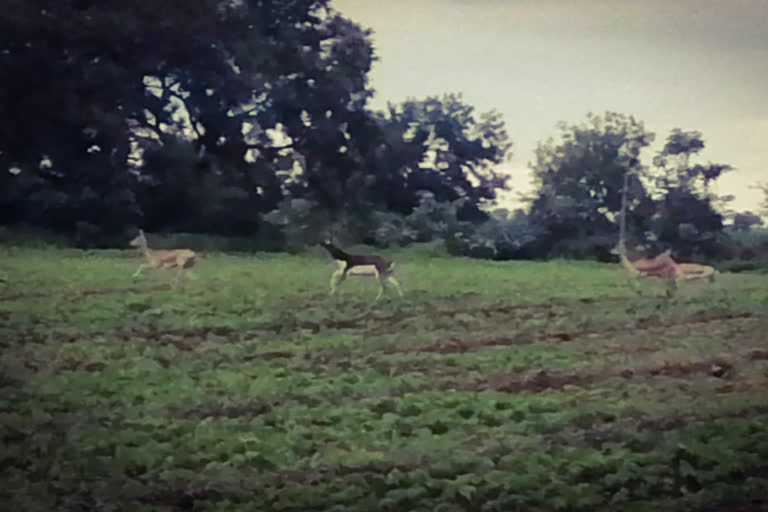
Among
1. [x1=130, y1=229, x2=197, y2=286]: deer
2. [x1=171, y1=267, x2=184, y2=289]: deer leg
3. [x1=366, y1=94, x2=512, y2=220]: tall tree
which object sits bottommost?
[x1=171, y1=267, x2=184, y2=289]: deer leg

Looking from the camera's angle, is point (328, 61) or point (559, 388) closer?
point (559, 388)

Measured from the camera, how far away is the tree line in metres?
3.61

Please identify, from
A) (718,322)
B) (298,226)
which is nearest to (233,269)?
(298,226)

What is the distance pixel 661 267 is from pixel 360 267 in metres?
1.37

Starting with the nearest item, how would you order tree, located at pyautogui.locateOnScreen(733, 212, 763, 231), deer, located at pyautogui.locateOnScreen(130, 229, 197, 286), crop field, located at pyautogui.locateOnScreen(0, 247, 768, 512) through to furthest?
crop field, located at pyautogui.locateOnScreen(0, 247, 768, 512) → deer, located at pyautogui.locateOnScreen(130, 229, 197, 286) → tree, located at pyautogui.locateOnScreen(733, 212, 763, 231)

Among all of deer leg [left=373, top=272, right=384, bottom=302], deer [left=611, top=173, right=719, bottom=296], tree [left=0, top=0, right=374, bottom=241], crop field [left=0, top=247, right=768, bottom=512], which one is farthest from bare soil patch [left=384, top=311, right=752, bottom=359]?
tree [left=0, top=0, right=374, bottom=241]

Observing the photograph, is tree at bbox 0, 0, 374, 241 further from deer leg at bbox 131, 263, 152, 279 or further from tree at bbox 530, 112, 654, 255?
tree at bbox 530, 112, 654, 255

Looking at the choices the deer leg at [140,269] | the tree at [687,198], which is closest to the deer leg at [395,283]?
the deer leg at [140,269]

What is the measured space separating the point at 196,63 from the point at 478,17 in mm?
1303

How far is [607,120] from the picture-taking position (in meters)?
3.69

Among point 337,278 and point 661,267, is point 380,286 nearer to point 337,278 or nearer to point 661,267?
point 337,278

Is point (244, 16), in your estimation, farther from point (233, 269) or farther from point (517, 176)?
point (517, 176)

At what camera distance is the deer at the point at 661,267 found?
3.67 meters

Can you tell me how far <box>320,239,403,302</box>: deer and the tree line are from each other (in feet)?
0.26
